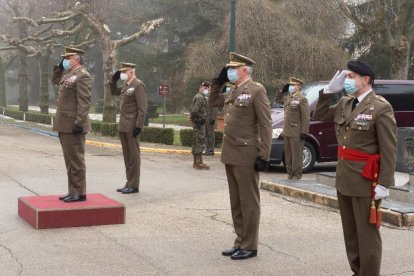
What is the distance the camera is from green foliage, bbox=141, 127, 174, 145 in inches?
765

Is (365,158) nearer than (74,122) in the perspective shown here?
Yes

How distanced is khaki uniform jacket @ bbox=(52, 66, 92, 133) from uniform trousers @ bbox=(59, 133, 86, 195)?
0.42 feet

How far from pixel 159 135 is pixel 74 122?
11.7m

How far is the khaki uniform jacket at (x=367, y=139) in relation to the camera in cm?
475

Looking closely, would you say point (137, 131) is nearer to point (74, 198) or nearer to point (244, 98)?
point (74, 198)

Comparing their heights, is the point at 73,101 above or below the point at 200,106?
above

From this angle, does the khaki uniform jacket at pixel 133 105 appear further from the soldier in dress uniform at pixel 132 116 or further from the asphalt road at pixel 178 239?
the asphalt road at pixel 178 239

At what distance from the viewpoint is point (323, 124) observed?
12.9 meters

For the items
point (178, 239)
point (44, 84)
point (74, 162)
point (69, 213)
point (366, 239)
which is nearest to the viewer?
point (366, 239)

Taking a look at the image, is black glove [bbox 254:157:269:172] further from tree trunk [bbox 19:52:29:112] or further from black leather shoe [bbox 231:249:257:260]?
tree trunk [bbox 19:52:29:112]

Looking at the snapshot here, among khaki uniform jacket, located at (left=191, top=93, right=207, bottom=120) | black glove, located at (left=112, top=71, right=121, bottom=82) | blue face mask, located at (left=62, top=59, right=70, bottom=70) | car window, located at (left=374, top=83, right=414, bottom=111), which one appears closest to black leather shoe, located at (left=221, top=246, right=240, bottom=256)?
blue face mask, located at (left=62, top=59, right=70, bottom=70)

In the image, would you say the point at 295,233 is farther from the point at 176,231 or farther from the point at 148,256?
the point at 148,256

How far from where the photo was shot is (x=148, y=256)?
20.1 feet

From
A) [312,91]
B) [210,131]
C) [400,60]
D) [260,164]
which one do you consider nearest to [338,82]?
[260,164]
